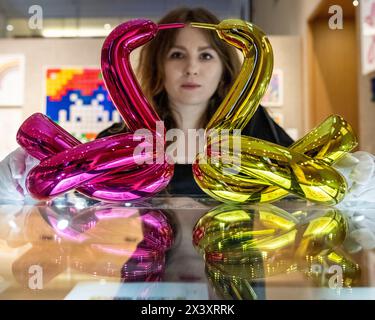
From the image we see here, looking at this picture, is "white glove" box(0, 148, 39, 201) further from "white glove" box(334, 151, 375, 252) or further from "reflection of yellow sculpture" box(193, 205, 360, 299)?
"white glove" box(334, 151, 375, 252)

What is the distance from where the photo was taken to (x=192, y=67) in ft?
2.33

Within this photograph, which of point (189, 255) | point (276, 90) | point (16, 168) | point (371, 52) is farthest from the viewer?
point (276, 90)

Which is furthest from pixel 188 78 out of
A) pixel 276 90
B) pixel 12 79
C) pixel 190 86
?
pixel 12 79

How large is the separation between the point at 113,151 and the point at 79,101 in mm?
1546

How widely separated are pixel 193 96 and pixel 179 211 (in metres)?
0.37

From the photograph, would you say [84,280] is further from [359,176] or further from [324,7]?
[324,7]

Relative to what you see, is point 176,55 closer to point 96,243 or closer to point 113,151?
point 113,151

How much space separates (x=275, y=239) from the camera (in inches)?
10.1

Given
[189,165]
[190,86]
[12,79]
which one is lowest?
[189,165]

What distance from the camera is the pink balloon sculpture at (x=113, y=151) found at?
338mm

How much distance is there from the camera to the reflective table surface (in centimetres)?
17

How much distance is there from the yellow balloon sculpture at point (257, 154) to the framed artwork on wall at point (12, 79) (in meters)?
1.59

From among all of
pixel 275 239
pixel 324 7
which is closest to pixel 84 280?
pixel 275 239

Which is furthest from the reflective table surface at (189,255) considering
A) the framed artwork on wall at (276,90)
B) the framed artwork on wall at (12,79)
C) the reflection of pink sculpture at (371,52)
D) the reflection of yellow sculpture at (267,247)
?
the framed artwork on wall at (12,79)
